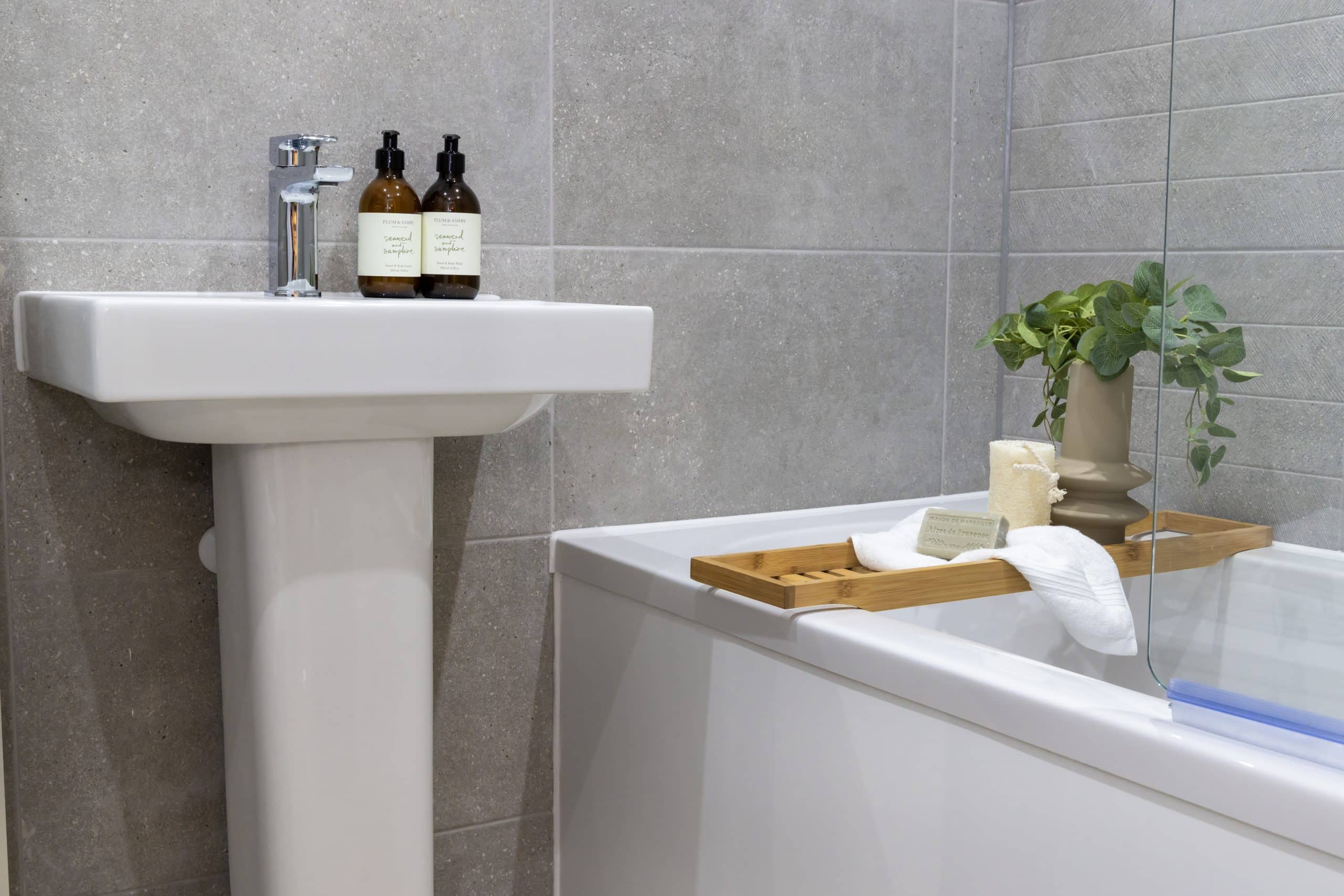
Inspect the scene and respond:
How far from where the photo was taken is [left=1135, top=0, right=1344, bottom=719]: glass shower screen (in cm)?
87

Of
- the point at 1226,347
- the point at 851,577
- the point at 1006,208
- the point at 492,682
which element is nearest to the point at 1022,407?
the point at 1006,208

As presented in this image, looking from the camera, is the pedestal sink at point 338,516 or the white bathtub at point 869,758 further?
the pedestal sink at point 338,516

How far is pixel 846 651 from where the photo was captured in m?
1.13

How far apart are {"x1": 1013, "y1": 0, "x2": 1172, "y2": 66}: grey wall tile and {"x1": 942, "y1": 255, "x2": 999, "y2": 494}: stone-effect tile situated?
0.35 m

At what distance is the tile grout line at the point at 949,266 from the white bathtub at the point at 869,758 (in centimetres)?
25

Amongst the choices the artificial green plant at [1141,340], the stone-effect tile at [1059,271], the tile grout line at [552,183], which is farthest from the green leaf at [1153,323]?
the tile grout line at [552,183]

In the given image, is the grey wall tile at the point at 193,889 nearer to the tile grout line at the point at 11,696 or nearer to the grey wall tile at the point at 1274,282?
the tile grout line at the point at 11,696

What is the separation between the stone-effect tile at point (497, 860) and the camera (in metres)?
1.58

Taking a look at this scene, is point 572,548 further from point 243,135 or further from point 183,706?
point 243,135

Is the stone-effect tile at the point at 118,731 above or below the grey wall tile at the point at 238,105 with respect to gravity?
below

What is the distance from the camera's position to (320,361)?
3.48 feet

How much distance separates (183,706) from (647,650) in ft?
1.81

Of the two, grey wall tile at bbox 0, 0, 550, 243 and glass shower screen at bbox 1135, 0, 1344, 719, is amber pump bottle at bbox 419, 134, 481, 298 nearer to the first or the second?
grey wall tile at bbox 0, 0, 550, 243

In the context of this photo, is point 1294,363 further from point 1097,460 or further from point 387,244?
point 387,244
